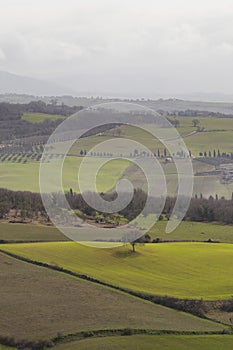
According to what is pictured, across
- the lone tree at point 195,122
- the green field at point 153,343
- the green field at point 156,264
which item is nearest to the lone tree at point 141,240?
the green field at point 156,264

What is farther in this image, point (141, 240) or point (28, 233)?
point (28, 233)

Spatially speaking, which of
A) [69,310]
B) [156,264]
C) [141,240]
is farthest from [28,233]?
[69,310]

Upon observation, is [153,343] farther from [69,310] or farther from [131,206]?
[131,206]

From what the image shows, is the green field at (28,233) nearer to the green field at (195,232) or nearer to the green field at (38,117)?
the green field at (195,232)

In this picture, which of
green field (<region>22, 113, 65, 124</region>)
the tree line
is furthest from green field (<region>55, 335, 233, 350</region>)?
green field (<region>22, 113, 65, 124</region>)

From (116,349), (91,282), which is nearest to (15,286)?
(91,282)

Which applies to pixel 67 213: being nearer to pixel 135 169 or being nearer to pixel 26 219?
pixel 26 219
